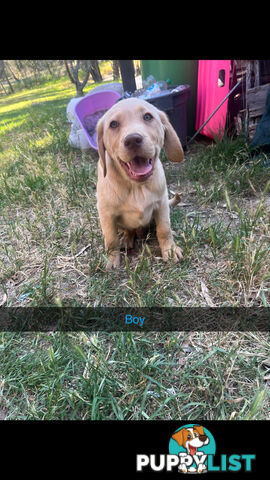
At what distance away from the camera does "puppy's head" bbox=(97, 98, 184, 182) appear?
151cm

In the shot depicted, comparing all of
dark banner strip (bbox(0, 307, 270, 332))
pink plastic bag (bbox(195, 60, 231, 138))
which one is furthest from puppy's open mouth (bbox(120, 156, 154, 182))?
pink plastic bag (bbox(195, 60, 231, 138))

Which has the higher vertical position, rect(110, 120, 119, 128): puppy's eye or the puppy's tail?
rect(110, 120, 119, 128): puppy's eye

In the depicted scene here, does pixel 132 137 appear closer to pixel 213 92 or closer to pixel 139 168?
pixel 139 168

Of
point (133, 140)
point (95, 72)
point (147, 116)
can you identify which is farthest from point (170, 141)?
point (95, 72)

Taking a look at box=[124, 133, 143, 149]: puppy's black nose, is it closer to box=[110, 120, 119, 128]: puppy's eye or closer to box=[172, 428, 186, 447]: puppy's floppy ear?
box=[110, 120, 119, 128]: puppy's eye

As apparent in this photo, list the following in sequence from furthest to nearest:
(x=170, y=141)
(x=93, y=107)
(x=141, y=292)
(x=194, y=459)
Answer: (x=93, y=107) < (x=170, y=141) < (x=141, y=292) < (x=194, y=459)

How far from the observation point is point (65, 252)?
7.50 ft

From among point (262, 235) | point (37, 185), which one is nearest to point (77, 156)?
point (37, 185)

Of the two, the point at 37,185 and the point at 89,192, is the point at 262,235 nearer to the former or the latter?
the point at 89,192

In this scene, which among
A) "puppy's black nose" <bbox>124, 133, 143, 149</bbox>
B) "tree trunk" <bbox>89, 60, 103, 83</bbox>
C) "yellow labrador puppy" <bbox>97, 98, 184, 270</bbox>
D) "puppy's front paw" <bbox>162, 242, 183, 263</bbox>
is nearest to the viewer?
"puppy's black nose" <bbox>124, 133, 143, 149</bbox>

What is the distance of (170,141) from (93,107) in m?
2.75

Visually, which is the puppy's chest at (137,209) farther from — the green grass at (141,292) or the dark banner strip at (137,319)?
the dark banner strip at (137,319)

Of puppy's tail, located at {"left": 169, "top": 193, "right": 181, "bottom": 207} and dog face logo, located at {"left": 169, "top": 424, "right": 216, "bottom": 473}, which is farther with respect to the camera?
puppy's tail, located at {"left": 169, "top": 193, "right": 181, "bottom": 207}

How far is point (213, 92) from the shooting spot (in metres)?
3.43
